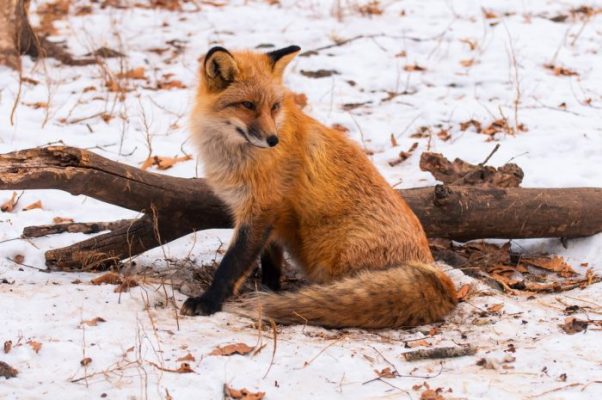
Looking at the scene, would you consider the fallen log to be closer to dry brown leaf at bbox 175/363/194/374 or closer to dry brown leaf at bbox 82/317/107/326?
dry brown leaf at bbox 82/317/107/326

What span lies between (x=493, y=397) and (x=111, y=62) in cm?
789

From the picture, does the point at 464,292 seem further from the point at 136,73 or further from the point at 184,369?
the point at 136,73

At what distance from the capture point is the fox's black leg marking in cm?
545

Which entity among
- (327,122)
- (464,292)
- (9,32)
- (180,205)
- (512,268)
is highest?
(9,32)

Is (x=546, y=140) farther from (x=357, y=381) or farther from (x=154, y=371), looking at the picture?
(x=154, y=371)

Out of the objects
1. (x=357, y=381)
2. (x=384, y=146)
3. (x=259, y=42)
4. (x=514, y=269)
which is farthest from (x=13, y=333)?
(x=259, y=42)

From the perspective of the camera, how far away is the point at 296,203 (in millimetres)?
5066

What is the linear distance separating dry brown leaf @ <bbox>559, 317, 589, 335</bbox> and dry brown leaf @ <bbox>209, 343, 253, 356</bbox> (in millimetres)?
1998

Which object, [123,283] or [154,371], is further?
[123,283]

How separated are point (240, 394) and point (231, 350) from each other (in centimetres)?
48

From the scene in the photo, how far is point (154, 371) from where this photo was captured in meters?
3.60

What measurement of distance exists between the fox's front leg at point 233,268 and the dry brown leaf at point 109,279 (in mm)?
605

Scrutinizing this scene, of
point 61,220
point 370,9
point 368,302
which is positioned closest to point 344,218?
point 368,302

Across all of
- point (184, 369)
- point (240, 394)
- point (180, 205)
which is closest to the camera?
point (240, 394)
